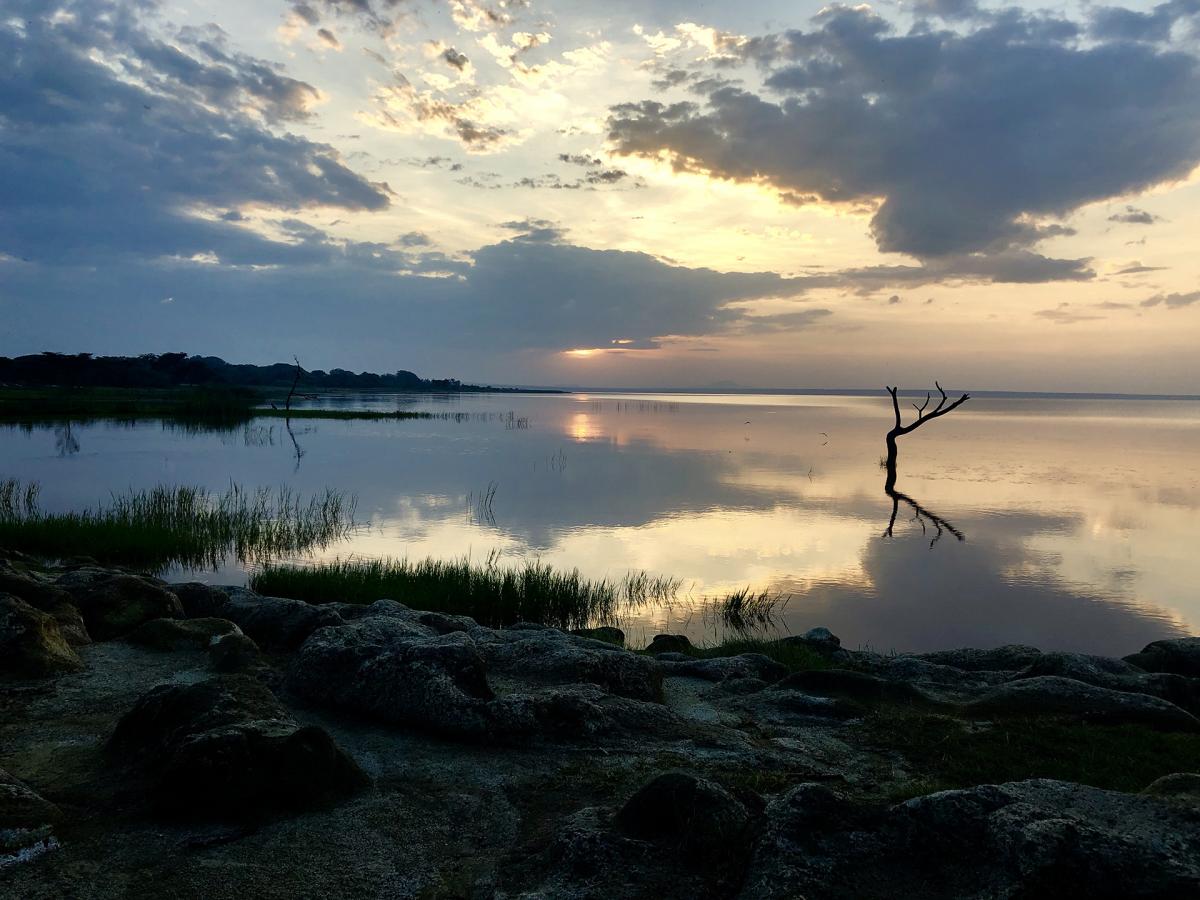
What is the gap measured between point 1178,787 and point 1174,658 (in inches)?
338

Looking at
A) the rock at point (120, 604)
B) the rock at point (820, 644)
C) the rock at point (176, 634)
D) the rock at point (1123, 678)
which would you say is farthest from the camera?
the rock at point (820, 644)

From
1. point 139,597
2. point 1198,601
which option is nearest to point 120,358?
point 139,597

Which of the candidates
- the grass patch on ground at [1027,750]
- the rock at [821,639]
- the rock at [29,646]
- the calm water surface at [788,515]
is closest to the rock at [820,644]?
the rock at [821,639]

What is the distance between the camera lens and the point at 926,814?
4.36 metres

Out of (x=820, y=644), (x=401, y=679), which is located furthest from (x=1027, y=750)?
(x=820, y=644)

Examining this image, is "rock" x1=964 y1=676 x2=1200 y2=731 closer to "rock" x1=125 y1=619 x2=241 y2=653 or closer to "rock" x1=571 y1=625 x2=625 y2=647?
"rock" x1=571 y1=625 x2=625 y2=647

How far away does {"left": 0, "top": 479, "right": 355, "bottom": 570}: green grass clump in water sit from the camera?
1883 centimetres

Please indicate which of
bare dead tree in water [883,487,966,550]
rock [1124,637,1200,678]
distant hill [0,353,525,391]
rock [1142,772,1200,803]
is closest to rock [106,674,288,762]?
rock [1142,772,1200,803]

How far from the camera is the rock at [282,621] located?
948 centimetres

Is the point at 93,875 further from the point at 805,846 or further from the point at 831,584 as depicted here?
the point at 831,584

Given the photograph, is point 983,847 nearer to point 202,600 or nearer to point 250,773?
point 250,773

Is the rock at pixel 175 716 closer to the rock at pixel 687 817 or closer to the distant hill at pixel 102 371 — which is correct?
the rock at pixel 687 817

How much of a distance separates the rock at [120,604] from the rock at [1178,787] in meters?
10.2

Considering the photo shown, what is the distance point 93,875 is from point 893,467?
3831cm
